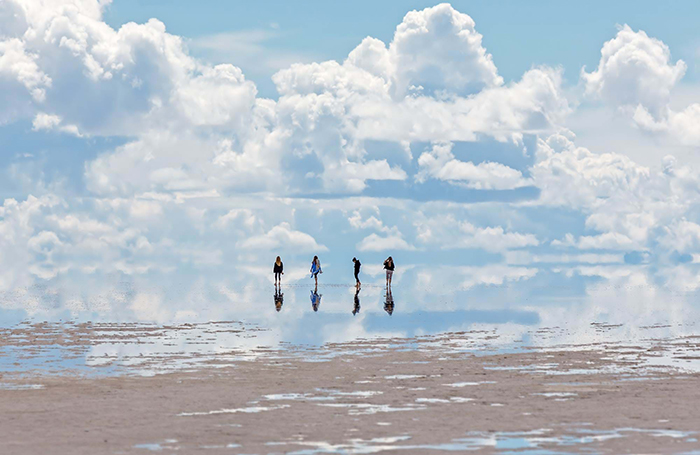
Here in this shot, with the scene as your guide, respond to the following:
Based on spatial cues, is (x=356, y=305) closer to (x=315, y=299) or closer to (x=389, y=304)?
(x=389, y=304)

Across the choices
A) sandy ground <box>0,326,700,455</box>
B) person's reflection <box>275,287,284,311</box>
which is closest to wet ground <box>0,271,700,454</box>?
sandy ground <box>0,326,700,455</box>

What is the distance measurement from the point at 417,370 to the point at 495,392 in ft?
13.6

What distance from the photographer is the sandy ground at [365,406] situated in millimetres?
15789

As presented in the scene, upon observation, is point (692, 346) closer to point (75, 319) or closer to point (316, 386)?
point (316, 386)

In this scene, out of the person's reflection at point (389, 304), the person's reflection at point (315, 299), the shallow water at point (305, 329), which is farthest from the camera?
the person's reflection at point (315, 299)

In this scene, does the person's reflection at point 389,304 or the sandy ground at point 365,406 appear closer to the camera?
the sandy ground at point 365,406

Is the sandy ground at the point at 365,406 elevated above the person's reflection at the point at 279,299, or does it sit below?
below

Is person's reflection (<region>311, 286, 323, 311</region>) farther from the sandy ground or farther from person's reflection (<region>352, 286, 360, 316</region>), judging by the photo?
the sandy ground

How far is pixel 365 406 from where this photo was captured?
19.2 m

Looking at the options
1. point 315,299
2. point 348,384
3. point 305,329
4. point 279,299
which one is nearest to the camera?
point 348,384

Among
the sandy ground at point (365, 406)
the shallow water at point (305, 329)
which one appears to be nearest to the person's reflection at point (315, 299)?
the shallow water at point (305, 329)

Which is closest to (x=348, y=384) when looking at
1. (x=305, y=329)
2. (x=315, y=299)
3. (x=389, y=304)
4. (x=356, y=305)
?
(x=305, y=329)

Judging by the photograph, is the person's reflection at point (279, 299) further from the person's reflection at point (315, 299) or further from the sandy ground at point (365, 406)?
the sandy ground at point (365, 406)

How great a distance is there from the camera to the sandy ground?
51.8 ft
